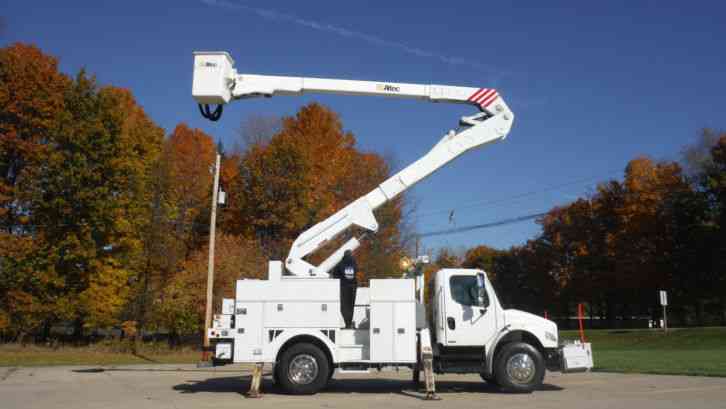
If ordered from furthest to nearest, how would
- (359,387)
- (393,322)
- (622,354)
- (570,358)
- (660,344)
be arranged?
(660,344) < (622,354) < (359,387) < (570,358) < (393,322)

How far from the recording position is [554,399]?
11.7 m

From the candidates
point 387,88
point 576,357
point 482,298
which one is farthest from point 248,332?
point 576,357

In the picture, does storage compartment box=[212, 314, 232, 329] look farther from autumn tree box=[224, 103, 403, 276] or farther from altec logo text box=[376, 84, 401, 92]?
autumn tree box=[224, 103, 403, 276]

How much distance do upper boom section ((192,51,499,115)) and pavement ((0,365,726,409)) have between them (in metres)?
6.17

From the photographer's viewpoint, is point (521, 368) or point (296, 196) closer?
point (521, 368)

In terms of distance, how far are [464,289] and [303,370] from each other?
390cm

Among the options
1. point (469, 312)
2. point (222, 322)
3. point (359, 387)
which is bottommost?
point (359, 387)

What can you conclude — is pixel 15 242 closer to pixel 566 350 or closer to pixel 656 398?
pixel 566 350

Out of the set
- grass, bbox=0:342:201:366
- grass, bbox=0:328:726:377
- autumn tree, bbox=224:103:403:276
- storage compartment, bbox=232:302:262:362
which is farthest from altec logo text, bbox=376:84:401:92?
autumn tree, bbox=224:103:403:276

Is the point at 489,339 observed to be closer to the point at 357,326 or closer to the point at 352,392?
the point at 357,326

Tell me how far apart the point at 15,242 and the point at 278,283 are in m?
22.8

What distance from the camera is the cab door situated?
13008 mm

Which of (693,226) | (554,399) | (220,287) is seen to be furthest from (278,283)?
(693,226)

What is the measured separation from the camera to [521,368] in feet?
42.0
